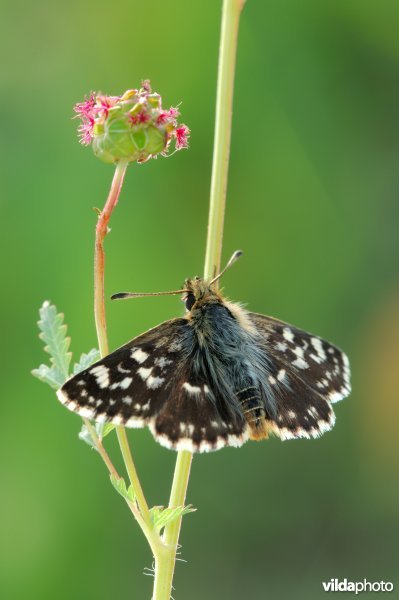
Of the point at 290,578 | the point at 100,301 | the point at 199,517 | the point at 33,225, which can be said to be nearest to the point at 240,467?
the point at 199,517

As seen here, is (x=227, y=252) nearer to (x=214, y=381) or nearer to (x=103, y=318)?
(x=214, y=381)

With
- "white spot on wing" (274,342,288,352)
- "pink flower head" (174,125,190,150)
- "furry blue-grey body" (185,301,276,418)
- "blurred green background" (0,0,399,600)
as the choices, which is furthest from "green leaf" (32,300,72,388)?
"blurred green background" (0,0,399,600)

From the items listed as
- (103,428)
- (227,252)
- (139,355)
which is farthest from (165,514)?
(227,252)

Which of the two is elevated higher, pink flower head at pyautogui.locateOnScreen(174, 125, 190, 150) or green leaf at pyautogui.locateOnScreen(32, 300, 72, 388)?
pink flower head at pyautogui.locateOnScreen(174, 125, 190, 150)

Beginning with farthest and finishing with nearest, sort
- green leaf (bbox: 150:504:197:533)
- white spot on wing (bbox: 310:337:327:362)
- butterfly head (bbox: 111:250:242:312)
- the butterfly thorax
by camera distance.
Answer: white spot on wing (bbox: 310:337:327:362)
butterfly head (bbox: 111:250:242:312)
the butterfly thorax
green leaf (bbox: 150:504:197:533)

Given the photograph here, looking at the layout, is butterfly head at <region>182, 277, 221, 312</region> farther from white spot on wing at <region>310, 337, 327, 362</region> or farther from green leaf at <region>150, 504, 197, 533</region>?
green leaf at <region>150, 504, 197, 533</region>

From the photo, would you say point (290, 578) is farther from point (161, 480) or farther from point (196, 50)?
point (196, 50)
